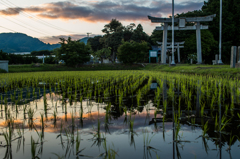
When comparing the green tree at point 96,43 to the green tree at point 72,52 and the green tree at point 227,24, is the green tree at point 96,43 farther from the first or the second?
the green tree at point 227,24

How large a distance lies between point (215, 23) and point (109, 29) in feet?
94.4

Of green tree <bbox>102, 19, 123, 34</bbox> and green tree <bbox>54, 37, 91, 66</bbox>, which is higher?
green tree <bbox>102, 19, 123, 34</bbox>

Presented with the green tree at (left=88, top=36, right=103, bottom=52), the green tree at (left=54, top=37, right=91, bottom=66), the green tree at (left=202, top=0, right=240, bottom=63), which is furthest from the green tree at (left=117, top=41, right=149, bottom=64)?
the green tree at (left=88, top=36, right=103, bottom=52)

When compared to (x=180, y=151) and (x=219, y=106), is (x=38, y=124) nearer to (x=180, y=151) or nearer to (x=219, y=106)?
(x=180, y=151)

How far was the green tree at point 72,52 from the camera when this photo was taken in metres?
31.6

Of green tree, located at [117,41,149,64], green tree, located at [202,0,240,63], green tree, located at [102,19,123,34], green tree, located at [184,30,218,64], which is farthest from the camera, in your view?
green tree, located at [102,19,123,34]

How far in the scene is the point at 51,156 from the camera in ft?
7.13

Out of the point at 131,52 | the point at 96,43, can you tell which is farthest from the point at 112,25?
the point at 131,52

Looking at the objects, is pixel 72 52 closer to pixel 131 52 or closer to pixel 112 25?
pixel 131 52

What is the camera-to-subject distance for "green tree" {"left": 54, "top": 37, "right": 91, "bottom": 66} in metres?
31.6

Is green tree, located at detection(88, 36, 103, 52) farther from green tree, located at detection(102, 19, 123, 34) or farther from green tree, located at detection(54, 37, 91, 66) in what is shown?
green tree, located at detection(54, 37, 91, 66)

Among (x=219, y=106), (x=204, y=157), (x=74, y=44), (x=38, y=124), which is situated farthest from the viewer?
(x=74, y=44)

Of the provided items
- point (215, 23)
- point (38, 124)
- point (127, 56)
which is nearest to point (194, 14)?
point (215, 23)

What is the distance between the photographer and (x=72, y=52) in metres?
31.9
